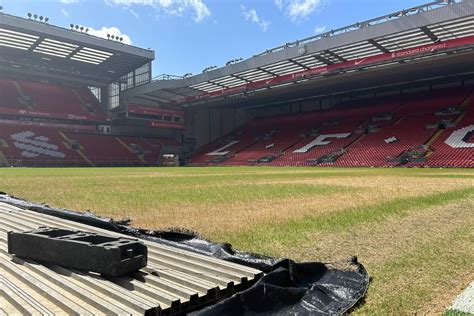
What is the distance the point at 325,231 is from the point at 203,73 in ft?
136

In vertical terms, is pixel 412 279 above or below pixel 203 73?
below

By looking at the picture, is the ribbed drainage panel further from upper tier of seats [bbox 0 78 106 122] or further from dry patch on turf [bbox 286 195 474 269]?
upper tier of seats [bbox 0 78 106 122]

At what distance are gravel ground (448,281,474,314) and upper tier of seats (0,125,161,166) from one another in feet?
148

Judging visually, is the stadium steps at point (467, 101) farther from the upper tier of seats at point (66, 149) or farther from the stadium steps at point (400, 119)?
the upper tier of seats at point (66, 149)

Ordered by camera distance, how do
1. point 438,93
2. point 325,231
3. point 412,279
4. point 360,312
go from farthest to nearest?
1. point 438,93
2. point 325,231
3. point 412,279
4. point 360,312

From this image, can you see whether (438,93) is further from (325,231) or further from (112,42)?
(325,231)

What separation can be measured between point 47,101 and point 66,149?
9608 mm

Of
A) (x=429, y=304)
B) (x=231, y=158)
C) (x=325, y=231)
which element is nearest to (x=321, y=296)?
(x=429, y=304)

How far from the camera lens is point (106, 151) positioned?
162 feet

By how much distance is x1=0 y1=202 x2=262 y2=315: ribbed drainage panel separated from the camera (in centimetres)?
248

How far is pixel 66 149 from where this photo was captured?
46.3 metres

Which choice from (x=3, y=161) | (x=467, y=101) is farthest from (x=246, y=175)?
(x=3, y=161)

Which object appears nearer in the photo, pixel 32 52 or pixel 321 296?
pixel 321 296

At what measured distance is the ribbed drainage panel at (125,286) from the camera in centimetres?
248
